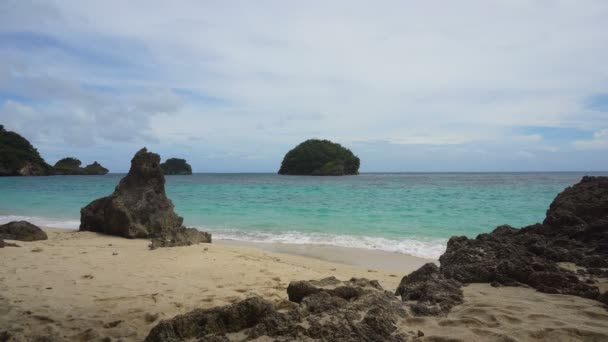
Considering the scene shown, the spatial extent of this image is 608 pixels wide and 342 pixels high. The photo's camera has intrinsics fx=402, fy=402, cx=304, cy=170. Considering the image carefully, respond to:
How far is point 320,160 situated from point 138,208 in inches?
3109

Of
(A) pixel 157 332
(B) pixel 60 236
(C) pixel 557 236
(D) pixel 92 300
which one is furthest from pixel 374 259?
(B) pixel 60 236

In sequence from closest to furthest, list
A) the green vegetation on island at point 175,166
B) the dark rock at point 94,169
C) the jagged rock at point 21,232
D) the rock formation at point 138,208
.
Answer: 1. the jagged rock at point 21,232
2. the rock formation at point 138,208
3. the dark rock at point 94,169
4. the green vegetation on island at point 175,166

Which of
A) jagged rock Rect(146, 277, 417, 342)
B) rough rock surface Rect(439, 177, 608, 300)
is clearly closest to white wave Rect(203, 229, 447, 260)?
rough rock surface Rect(439, 177, 608, 300)

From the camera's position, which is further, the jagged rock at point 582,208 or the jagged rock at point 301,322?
the jagged rock at point 582,208

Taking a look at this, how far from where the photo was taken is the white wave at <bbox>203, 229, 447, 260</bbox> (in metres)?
10.1

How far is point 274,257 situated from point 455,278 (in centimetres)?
466

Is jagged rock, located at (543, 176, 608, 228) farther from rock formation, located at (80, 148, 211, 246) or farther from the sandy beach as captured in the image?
rock formation, located at (80, 148, 211, 246)

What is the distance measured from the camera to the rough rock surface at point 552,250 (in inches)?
158

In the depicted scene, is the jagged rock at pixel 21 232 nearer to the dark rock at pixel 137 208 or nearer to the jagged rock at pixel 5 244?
the jagged rock at pixel 5 244

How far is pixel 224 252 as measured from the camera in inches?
322

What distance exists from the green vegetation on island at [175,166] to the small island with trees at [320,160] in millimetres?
35076

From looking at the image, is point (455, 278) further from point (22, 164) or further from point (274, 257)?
point (22, 164)

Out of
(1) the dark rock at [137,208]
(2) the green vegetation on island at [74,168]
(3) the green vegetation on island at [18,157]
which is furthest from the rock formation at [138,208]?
(2) the green vegetation on island at [74,168]

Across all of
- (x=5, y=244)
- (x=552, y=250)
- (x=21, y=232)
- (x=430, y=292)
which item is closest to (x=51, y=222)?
(x=21, y=232)
